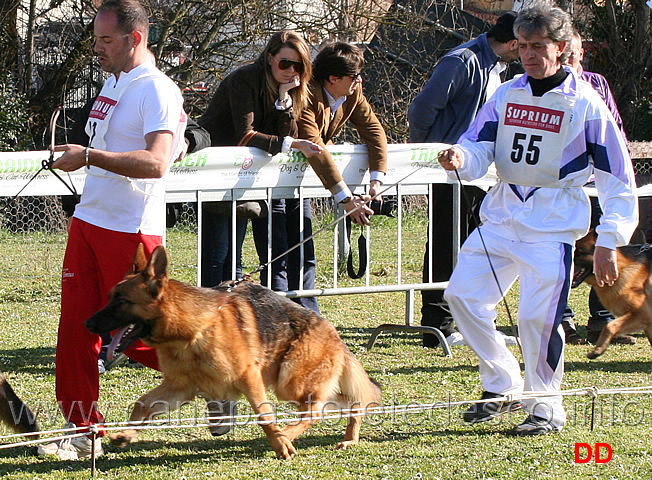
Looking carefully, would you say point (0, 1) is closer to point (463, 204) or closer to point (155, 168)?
point (463, 204)

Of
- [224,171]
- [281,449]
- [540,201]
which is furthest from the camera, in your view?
[224,171]

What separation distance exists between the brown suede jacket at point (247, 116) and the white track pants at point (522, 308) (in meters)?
1.96

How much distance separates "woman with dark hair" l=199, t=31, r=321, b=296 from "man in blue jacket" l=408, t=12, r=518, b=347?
51.5 inches

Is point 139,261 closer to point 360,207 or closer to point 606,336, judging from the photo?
point 360,207

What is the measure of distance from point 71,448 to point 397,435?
1663mm

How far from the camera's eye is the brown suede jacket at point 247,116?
5938 millimetres

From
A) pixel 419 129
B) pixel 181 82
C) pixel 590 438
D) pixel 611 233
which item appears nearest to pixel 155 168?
pixel 611 233

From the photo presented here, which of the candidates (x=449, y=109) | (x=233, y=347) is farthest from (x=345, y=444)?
(x=449, y=109)

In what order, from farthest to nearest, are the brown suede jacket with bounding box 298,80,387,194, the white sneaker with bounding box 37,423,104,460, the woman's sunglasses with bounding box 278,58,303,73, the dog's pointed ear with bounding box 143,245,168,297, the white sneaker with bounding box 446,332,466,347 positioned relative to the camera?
the white sneaker with bounding box 446,332,466,347, the brown suede jacket with bounding box 298,80,387,194, the woman's sunglasses with bounding box 278,58,303,73, the white sneaker with bounding box 37,423,104,460, the dog's pointed ear with bounding box 143,245,168,297

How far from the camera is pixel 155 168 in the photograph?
3773mm

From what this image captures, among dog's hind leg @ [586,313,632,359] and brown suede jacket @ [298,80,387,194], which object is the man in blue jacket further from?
dog's hind leg @ [586,313,632,359]

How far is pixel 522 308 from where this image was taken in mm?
4453

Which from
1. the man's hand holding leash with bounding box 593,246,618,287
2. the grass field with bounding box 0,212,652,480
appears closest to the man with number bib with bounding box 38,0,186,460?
the grass field with bounding box 0,212,652,480

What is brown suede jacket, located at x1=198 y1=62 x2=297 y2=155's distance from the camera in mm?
5938
